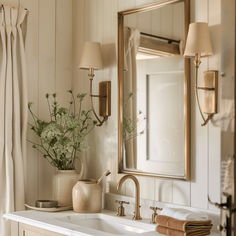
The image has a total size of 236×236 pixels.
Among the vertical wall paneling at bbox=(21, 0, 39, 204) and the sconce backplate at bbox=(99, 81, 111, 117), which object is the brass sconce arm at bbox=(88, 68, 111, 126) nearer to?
the sconce backplate at bbox=(99, 81, 111, 117)

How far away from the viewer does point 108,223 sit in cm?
286

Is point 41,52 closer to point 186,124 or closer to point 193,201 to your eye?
point 186,124

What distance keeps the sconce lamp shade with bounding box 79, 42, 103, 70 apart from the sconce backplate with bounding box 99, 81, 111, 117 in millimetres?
129

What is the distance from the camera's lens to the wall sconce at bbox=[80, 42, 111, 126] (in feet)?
10.2

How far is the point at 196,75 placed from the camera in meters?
2.61

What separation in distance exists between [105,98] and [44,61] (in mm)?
532

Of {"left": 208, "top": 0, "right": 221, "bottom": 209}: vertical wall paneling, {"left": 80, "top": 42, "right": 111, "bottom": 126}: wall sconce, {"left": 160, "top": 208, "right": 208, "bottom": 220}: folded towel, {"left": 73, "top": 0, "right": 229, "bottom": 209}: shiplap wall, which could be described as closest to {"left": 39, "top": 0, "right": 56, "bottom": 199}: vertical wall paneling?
{"left": 73, "top": 0, "right": 229, "bottom": 209}: shiplap wall

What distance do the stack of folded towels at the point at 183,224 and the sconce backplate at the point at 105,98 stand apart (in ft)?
3.16

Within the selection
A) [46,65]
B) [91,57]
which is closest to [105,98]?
[91,57]

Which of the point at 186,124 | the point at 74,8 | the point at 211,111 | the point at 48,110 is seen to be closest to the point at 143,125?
the point at 186,124

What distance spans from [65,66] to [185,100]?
1.12 meters

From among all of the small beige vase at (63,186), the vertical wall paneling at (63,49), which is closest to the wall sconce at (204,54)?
the small beige vase at (63,186)

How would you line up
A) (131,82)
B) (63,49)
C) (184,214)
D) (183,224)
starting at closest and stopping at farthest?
(183,224) → (184,214) → (131,82) → (63,49)

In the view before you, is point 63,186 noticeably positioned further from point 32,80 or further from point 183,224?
point 183,224
